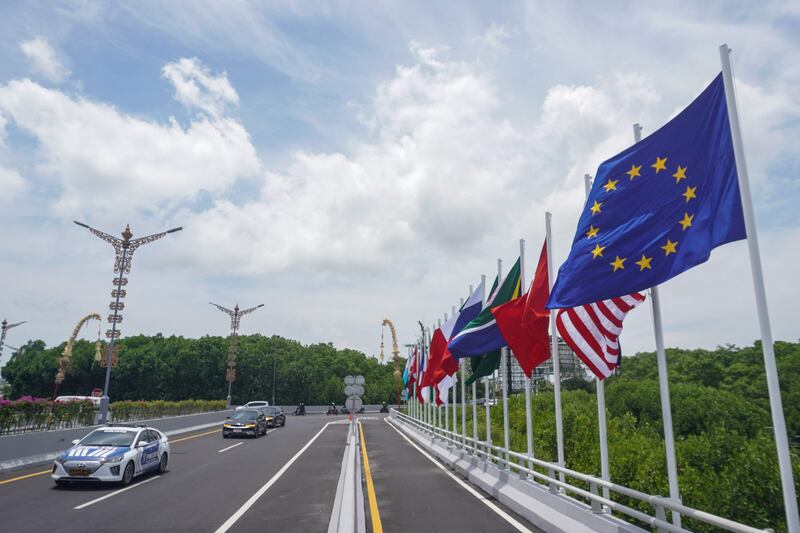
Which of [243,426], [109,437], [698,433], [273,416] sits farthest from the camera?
Result: [698,433]

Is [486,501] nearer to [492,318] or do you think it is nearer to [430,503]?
[430,503]

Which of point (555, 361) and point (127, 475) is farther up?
point (555, 361)

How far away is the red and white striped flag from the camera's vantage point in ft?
33.3

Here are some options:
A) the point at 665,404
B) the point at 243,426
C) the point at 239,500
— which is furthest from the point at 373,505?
the point at 243,426

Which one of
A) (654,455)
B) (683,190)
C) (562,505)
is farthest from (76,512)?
(654,455)

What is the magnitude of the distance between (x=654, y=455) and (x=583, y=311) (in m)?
13.1

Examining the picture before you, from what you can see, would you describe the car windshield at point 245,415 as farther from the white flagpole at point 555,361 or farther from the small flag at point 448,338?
the white flagpole at point 555,361

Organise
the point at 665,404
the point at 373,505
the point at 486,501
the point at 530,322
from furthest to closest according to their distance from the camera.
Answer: the point at 486,501
the point at 530,322
the point at 373,505
the point at 665,404

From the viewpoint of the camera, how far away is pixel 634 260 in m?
7.98

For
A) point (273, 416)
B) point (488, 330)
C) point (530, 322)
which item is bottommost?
point (273, 416)

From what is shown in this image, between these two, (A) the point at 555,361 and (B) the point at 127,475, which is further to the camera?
(B) the point at 127,475

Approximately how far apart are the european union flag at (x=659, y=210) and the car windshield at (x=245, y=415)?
1203 inches

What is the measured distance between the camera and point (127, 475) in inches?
625

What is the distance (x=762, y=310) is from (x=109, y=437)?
17.5 metres
